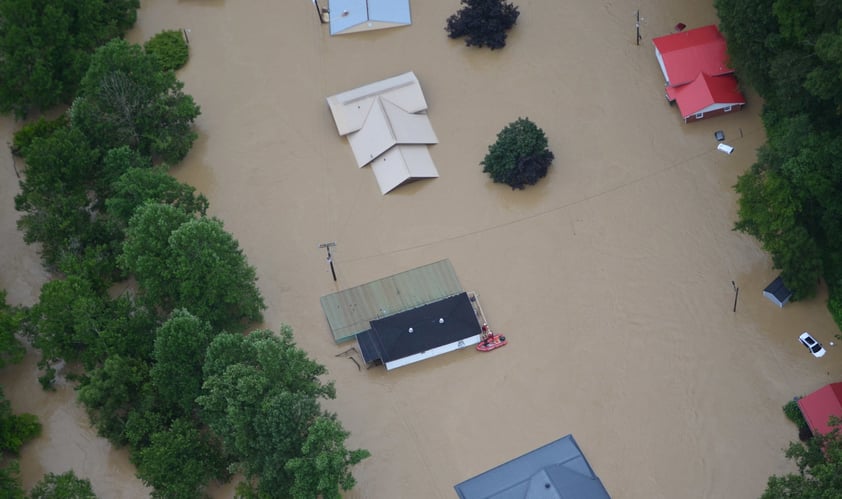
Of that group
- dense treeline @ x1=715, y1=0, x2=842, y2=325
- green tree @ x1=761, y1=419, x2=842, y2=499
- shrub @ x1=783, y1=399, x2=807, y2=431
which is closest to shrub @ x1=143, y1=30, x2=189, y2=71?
dense treeline @ x1=715, y1=0, x2=842, y2=325

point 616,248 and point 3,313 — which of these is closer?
point 3,313

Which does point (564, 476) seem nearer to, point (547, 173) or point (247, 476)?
point (247, 476)

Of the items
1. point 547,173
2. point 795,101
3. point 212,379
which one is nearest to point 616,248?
point 547,173

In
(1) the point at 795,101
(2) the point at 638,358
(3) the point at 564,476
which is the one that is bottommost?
(3) the point at 564,476

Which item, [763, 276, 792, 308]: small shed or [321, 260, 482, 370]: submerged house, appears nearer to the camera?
[321, 260, 482, 370]: submerged house


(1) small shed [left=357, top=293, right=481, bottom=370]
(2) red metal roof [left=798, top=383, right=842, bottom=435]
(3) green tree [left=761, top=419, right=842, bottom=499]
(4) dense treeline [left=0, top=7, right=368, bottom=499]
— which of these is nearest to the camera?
(3) green tree [left=761, top=419, right=842, bottom=499]

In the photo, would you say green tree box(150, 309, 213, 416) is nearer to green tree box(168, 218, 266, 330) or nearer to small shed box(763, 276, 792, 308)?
green tree box(168, 218, 266, 330)
